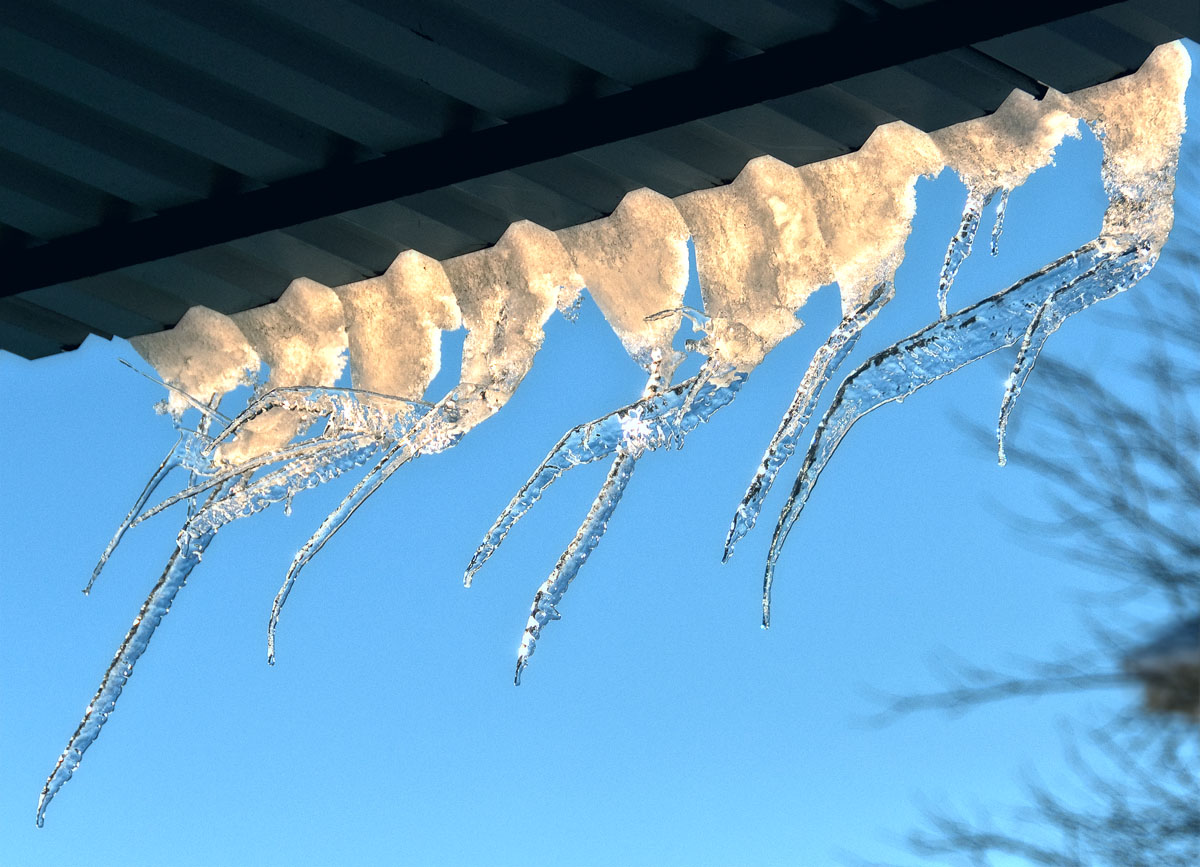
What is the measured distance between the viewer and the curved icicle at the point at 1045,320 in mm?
1394

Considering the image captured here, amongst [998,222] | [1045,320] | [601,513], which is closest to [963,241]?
[998,222]

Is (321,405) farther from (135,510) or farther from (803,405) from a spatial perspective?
(803,405)

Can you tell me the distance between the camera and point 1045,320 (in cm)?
143

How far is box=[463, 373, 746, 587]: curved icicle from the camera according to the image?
5.20 ft

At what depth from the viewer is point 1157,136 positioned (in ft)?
4.48

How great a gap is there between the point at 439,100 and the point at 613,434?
1.72 ft

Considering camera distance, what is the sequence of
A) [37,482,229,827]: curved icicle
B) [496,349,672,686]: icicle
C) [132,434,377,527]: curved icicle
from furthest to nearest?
[37,482,229,827]: curved icicle, [132,434,377,527]: curved icicle, [496,349,672,686]: icicle

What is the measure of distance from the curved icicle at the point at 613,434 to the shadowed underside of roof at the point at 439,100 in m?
0.30

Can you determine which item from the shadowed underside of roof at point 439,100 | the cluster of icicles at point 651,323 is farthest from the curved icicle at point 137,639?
the shadowed underside of roof at point 439,100

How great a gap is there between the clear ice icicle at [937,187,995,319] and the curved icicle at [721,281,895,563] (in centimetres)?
7

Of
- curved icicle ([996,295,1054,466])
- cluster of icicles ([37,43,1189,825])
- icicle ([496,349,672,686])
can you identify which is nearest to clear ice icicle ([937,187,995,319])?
cluster of icicles ([37,43,1189,825])

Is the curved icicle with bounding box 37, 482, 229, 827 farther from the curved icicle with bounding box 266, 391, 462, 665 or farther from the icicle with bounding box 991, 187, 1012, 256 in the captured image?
the icicle with bounding box 991, 187, 1012, 256

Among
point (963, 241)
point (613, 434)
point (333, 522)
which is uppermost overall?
point (963, 241)

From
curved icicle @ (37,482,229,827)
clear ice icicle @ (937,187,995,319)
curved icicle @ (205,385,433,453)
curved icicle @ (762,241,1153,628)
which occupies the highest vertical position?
clear ice icicle @ (937,187,995,319)
